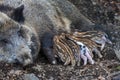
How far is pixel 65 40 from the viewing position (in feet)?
19.2

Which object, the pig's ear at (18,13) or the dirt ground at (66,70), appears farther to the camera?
the pig's ear at (18,13)

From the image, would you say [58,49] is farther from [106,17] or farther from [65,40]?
[106,17]

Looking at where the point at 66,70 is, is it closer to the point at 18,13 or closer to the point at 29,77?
the point at 29,77

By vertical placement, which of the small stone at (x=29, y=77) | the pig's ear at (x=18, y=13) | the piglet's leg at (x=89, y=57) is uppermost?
the pig's ear at (x=18, y=13)

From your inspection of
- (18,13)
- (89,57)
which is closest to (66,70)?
(89,57)

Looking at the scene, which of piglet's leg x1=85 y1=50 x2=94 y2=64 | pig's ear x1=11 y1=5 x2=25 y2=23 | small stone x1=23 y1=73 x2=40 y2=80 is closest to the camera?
small stone x1=23 y1=73 x2=40 y2=80

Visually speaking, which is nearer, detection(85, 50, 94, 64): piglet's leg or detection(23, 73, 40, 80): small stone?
detection(23, 73, 40, 80): small stone

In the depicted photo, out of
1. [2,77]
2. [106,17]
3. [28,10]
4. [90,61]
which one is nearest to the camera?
[2,77]

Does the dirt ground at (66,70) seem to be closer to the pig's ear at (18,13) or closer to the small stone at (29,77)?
the small stone at (29,77)

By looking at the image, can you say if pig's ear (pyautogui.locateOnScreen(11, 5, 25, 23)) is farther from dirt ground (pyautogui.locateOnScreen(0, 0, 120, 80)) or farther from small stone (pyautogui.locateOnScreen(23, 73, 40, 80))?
small stone (pyautogui.locateOnScreen(23, 73, 40, 80))

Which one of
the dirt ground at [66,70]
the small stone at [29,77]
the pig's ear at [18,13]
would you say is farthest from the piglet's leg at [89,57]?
the pig's ear at [18,13]

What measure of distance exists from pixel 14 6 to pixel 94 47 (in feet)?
3.67

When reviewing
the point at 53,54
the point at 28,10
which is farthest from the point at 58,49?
the point at 28,10

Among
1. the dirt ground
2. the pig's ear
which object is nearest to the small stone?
the dirt ground
